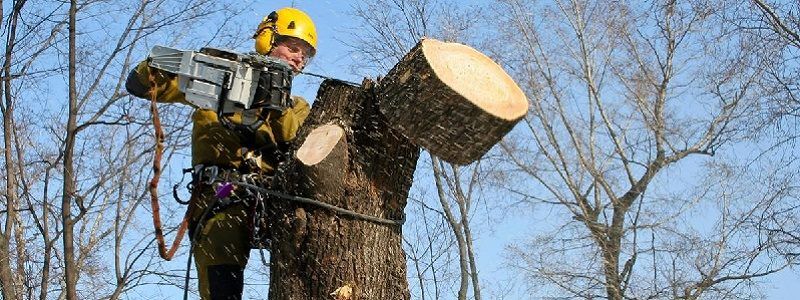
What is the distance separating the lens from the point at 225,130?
12.9 feet

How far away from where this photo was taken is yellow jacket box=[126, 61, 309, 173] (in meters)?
3.75

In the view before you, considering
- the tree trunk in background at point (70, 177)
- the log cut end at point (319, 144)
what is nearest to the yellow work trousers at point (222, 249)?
the log cut end at point (319, 144)

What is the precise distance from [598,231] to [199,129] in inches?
468

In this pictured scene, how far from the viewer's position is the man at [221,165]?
378 cm

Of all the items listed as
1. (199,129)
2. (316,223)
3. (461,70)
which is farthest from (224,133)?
(461,70)

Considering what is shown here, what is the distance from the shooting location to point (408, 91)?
10.5 feet

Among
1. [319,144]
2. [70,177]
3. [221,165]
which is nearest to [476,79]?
[319,144]

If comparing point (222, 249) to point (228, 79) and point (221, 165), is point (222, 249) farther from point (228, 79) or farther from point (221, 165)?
point (228, 79)

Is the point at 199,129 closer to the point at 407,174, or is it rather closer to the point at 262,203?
the point at 262,203

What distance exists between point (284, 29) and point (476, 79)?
1.15m

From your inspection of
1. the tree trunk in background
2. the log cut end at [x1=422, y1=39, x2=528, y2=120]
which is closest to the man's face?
the log cut end at [x1=422, y1=39, x2=528, y2=120]

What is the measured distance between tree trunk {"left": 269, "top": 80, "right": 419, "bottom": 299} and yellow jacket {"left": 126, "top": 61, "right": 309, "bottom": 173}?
0.34m

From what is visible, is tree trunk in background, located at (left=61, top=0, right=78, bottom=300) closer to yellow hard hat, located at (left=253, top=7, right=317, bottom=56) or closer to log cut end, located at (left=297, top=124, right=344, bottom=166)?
yellow hard hat, located at (left=253, top=7, right=317, bottom=56)

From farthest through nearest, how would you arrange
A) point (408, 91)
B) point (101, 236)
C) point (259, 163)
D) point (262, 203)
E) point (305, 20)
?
point (101, 236)
point (305, 20)
point (259, 163)
point (262, 203)
point (408, 91)
